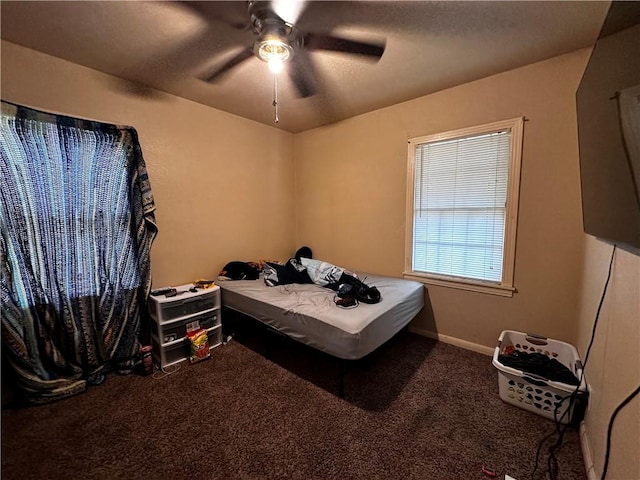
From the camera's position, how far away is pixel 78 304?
187cm

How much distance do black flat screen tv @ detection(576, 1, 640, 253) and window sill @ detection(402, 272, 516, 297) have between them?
1.06 metres

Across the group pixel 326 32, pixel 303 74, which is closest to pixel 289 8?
pixel 326 32

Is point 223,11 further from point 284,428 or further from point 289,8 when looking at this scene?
point 284,428

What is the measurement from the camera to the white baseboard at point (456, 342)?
2.34 metres

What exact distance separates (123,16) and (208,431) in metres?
2.49

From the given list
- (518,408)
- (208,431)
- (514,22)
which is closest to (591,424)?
(518,408)

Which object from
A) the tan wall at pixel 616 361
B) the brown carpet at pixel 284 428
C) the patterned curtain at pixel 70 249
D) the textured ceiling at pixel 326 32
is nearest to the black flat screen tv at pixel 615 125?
the tan wall at pixel 616 361

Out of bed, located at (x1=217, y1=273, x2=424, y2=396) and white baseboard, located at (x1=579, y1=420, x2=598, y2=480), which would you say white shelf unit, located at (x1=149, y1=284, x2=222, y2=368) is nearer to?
bed, located at (x1=217, y1=273, x2=424, y2=396)

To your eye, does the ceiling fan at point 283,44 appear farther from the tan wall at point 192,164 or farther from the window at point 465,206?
the window at point 465,206

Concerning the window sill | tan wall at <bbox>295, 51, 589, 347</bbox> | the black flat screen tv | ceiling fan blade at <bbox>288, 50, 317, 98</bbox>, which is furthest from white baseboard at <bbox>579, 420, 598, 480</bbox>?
ceiling fan blade at <bbox>288, 50, 317, 98</bbox>

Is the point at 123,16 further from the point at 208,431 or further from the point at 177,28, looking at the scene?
the point at 208,431

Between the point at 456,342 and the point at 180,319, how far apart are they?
2585 mm

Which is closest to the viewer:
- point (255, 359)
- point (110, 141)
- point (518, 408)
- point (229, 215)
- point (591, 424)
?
point (591, 424)

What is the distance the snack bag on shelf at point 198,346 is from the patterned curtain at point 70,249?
1.32ft
